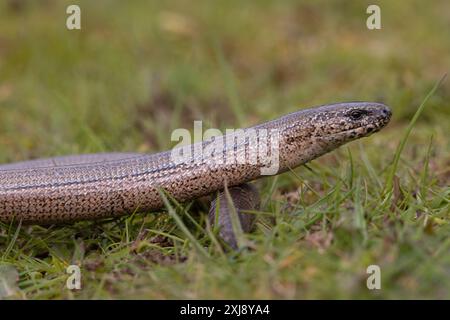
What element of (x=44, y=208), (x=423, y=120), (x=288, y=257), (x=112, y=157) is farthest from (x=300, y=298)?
(x=423, y=120)

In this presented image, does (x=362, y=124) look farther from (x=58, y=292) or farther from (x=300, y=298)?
(x=58, y=292)

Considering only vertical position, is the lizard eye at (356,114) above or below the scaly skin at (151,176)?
above

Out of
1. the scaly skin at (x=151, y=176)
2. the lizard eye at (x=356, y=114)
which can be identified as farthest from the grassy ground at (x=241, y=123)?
the lizard eye at (x=356, y=114)

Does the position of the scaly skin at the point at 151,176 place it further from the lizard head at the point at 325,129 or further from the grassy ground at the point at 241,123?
the grassy ground at the point at 241,123

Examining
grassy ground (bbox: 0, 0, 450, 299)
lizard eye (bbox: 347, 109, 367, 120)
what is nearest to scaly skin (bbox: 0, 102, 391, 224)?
lizard eye (bbox: 347, 109, 367, 120)

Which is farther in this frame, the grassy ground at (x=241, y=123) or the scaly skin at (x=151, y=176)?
the scaly skin at (x=151, y=176)

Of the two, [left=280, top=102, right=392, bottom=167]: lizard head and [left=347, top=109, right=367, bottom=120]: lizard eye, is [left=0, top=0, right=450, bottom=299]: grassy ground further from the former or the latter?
[left=347, top=109, right=367, bottom=120]: lizard eye
